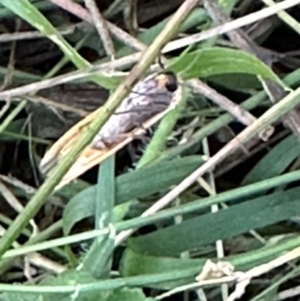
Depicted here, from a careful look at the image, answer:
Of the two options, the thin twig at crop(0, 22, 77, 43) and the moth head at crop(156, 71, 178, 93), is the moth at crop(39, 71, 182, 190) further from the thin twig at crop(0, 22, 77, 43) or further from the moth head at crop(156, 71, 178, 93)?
the thin twig at crop(0, 22, 77, 43)

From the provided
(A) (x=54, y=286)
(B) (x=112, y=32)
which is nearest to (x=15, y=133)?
(B) (x=112, y=32)

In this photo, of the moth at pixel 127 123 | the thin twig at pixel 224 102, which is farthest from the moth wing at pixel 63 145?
the thin twig at pixel 224 102

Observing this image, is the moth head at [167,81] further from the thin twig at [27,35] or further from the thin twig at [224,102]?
the thin twig at [27,35]

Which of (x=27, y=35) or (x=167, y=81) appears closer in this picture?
(x=167, y=81)

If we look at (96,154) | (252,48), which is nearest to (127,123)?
(96,154)

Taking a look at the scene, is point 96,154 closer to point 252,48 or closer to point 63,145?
point 63,145

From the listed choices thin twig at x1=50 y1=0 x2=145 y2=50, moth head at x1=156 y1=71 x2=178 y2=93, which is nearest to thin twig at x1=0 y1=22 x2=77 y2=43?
thin twig at x1=50 y1=0 x2=145 y2=50

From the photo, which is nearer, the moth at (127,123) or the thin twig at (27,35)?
the moth at (127,123)

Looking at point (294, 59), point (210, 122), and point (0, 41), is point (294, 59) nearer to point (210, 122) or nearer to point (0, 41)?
point (210, 122)
